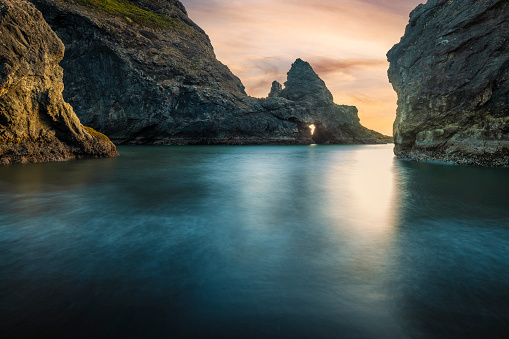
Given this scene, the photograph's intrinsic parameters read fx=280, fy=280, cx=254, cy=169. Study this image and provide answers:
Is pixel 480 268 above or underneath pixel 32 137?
underneath

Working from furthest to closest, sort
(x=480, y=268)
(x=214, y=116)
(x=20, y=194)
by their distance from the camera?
(x=214, y=116) < (x=20, y=194) < (x=480, y=268)

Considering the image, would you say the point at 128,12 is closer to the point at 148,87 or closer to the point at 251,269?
the point at 148,87

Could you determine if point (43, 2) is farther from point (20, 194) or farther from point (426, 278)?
point (426, 278)

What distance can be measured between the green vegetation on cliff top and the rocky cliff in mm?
300

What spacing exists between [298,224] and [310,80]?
85.5 meters

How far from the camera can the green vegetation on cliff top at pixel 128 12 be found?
60.0 meters

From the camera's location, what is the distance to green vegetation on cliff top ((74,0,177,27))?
60.0 metres

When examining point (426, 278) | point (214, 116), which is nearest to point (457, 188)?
point (426, 278)

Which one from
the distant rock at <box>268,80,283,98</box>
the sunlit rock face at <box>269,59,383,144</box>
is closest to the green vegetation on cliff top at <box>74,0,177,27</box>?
the sunlit rock face at <box>269,59,383,144</box>

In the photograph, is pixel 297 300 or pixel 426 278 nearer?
pixel 297 300

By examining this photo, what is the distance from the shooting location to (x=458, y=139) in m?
21.1

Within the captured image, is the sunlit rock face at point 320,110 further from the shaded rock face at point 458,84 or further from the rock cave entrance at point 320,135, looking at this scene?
the shaded rock face at point 458,84

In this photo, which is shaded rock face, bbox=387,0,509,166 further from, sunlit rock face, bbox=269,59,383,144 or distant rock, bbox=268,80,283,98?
distant rock, bbox=268,80,283,98

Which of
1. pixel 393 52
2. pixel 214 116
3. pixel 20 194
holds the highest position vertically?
pixel 393 52
